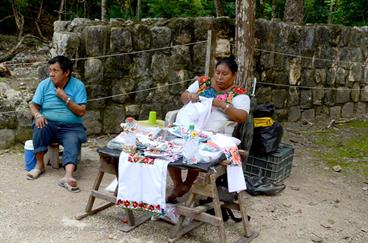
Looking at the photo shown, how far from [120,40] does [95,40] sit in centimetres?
31

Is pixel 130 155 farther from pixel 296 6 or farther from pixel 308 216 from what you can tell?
pixel 296 6

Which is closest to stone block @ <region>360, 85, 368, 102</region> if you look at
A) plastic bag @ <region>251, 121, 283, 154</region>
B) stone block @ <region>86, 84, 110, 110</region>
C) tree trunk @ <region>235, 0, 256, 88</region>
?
tree trunk @ <region>235, 0, 256, 88</region>

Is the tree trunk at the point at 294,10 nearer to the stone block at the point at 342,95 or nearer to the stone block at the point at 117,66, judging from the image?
the stone block at the point at 342,95

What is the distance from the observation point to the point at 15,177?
181 inches

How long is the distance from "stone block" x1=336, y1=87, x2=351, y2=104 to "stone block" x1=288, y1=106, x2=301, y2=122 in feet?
2.90

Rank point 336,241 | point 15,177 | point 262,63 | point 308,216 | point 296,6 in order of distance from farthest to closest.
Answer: point 296,6 → point 262,63 → point 15,177 → point 308,216 → point 336,241

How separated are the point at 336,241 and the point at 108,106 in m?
3.21

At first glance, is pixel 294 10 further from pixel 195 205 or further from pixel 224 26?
pixel 195 205

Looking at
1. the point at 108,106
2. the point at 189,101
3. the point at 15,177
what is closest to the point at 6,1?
the point at 108,106

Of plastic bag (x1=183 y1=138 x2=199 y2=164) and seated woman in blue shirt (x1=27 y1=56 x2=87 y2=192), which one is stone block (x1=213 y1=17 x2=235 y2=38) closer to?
seated woman in blue shirt (x1=27 y1=56 x2=87 y2=192)

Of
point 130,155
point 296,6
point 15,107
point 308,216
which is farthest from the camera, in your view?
point 296,6

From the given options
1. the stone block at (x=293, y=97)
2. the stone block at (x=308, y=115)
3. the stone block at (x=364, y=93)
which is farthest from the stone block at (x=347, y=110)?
the stone block at (x=293, y=97)

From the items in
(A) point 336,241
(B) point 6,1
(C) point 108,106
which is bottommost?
(A) point 336,241

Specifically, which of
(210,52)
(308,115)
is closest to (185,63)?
(210,52)
